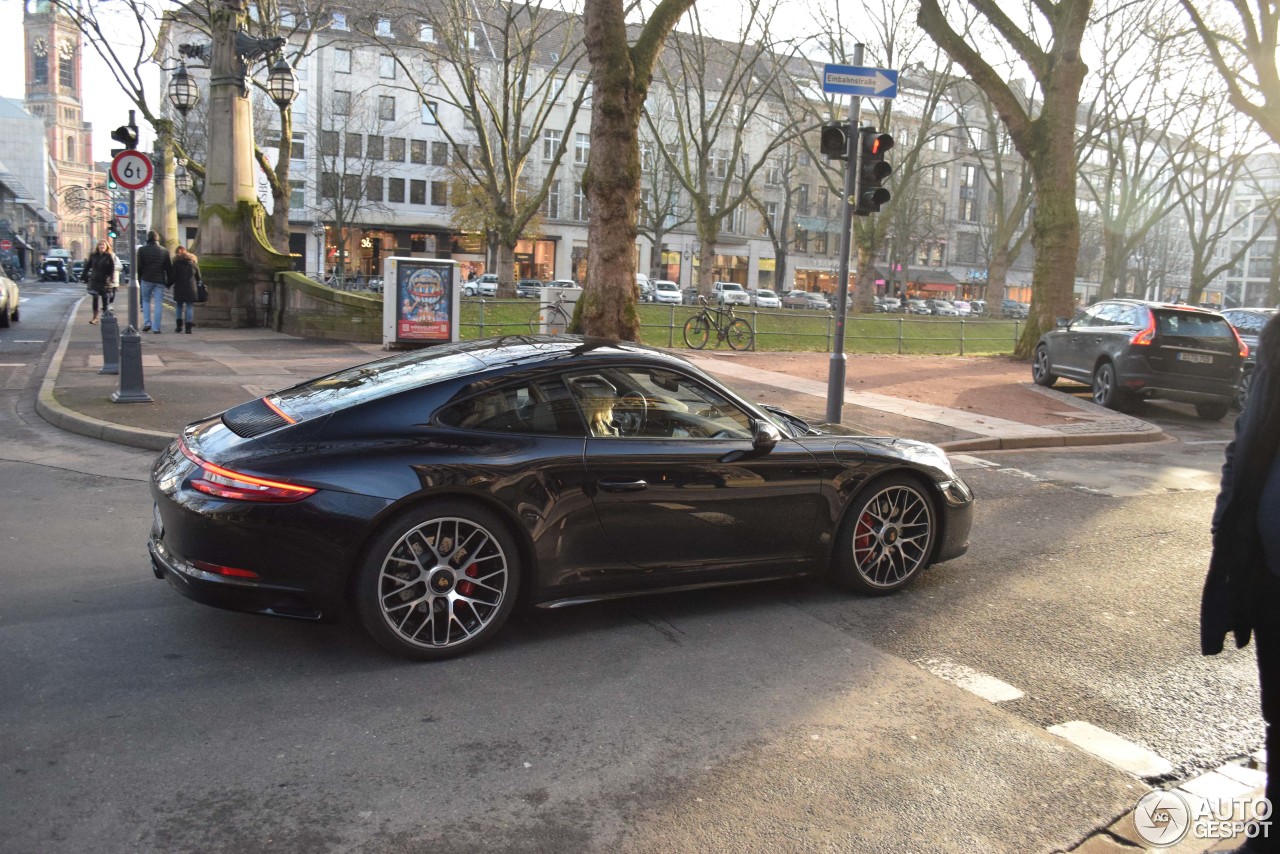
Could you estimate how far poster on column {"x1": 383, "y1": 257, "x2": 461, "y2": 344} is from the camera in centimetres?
1695

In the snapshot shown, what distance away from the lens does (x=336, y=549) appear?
A: 12.9 ft

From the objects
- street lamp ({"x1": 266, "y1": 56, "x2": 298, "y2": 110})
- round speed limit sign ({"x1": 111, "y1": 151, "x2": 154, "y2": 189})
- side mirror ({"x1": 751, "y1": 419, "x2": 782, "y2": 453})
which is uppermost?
street lamp ({"x1": 266, "y1": 56, "x2": 298, "y2": 110})

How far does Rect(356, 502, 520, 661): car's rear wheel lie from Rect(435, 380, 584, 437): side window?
0.42m

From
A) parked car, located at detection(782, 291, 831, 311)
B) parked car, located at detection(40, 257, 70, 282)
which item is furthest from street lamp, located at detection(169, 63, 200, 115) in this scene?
parked car, located at detection(40, 257, 70, 282)

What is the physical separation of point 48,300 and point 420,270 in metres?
27.2

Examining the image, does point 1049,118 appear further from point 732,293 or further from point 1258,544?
point 732,293

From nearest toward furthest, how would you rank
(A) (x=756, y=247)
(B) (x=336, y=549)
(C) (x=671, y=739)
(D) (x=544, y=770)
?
(D) (x=544, y=770)
(C) (x=671, y=739)
(B) (x=336, y=549)
(A) (x=756, y=247)

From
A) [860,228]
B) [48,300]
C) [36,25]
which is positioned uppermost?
[36,25]

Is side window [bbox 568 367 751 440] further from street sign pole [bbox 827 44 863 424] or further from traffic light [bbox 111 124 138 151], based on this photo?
traffic light [bbox 111 124 138 151]

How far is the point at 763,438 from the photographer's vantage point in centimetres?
484

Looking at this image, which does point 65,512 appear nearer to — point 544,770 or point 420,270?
point 544,770

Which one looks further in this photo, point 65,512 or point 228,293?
point 228,293

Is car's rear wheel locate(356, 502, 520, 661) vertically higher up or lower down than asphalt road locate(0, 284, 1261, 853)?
higher up

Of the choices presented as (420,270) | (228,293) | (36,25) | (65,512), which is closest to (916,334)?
(420,270)
